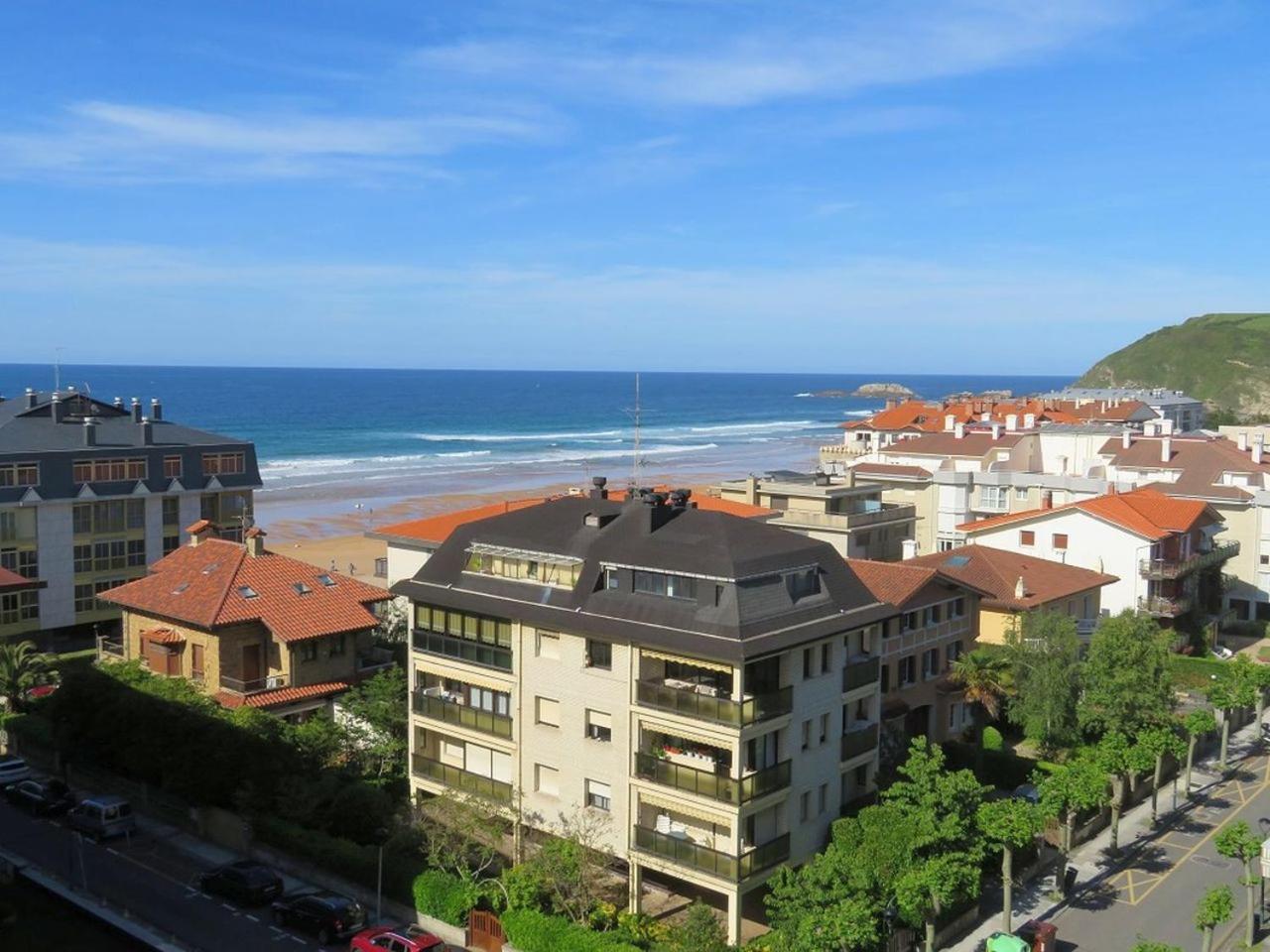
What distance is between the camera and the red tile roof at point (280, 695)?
42469 mm

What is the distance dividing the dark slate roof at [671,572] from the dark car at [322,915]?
9.21 m

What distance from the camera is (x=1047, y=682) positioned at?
43.7m

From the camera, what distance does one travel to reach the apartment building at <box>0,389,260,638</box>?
2243 inches

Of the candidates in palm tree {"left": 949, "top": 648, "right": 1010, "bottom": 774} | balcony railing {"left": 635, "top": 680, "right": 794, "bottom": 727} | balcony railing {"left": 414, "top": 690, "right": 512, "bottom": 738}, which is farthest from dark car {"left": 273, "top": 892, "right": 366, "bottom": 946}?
palm tree {"left": 949, "top": 648, "right": 1010, "bottom": 774}

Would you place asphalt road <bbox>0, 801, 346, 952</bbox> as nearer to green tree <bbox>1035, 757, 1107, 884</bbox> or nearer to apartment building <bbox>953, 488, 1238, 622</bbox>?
green tree <bbox>1035, 757, 1107, 884</bbox>

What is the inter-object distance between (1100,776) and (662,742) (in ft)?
47.6

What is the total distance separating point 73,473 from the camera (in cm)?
5838

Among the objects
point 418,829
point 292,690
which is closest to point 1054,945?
point 418,829

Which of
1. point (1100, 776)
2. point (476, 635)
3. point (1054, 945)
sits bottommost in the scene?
point (1054, 945)

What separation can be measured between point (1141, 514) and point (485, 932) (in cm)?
4720

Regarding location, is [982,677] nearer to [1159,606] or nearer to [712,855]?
[712,855]

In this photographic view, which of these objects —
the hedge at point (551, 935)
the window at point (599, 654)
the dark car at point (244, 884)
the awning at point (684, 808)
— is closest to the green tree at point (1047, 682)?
the awning at point (684, 808)

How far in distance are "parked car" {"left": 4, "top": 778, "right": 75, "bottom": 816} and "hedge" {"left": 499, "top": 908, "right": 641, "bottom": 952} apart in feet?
59.5

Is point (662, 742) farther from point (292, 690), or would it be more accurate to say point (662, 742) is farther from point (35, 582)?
point (35, 582)
